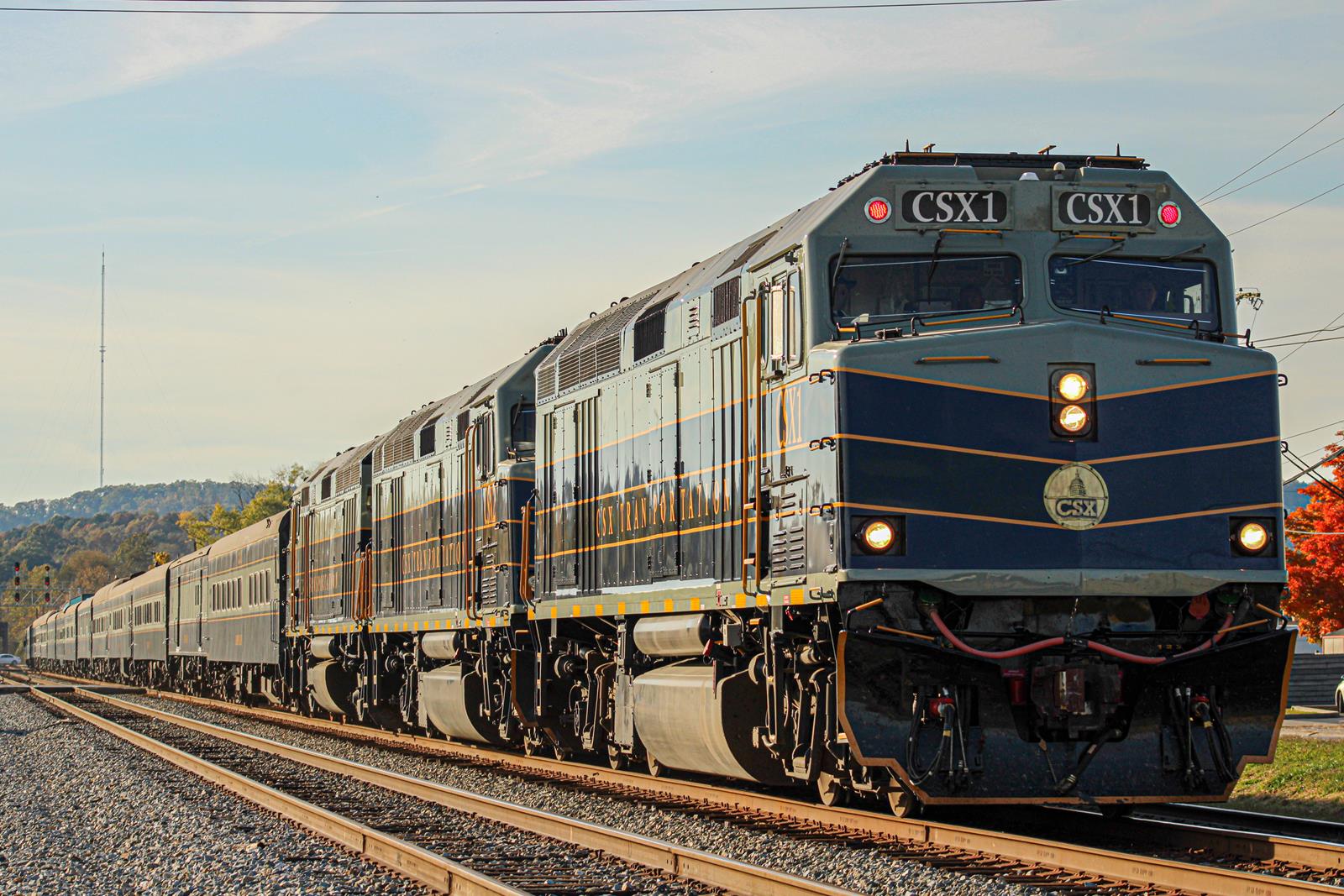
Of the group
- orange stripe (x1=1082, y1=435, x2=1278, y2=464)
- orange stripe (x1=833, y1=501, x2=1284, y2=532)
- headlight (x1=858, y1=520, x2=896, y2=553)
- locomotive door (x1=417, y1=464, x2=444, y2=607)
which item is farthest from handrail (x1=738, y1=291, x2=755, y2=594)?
locomotive door (x1=417, y1=464, x2=444, y2=607)

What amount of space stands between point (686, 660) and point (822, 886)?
568 cm

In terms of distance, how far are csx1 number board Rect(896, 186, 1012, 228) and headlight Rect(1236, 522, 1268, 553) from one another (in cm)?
253

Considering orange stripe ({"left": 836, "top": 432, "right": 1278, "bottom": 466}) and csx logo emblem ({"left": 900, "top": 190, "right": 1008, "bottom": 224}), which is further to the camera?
csx logo emblem ({"left": 900, "top": 190, "right": 1008, "bottom": 224})

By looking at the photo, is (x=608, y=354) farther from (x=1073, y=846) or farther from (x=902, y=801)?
(x=1073, y=846)

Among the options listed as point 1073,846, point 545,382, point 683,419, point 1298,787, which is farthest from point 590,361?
point 1073,846

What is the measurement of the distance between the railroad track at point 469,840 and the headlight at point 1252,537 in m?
3.97

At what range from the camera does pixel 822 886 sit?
769cm

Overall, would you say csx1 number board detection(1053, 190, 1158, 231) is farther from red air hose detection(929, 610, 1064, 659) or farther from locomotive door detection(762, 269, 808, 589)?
red air hose detection(929, 610, 1064, 659)

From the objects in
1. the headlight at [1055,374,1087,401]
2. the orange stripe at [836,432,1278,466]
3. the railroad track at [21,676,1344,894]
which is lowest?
the railroad track at [21,676,1344,894]

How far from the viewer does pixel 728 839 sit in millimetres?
10641

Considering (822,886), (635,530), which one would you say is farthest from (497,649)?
(822,886)

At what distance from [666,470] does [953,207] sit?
4087 mm

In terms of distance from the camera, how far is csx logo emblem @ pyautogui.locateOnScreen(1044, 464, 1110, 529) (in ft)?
32.4

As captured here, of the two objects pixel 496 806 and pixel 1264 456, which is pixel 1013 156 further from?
pixel 496 806
